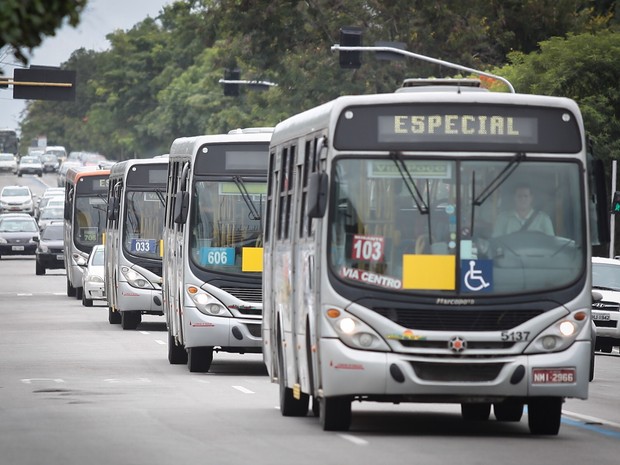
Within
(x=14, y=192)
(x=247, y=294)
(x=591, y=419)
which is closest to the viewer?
(x=591, y=419)

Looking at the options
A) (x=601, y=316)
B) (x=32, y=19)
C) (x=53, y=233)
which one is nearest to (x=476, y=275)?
(x=32, y=19)

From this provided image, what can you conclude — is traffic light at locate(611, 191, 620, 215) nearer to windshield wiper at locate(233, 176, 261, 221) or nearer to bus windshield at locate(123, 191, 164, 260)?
bus windshield at locate(123, 191, 164, 260)

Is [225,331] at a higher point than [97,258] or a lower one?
lower

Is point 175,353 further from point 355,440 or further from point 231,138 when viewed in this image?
point 355,440

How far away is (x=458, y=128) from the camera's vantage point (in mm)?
15891

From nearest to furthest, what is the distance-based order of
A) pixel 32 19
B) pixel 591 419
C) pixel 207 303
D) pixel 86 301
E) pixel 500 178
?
pixel 32 19, pixel 500 178, pixel 591 419, pixel 207 303, pixel 86 301

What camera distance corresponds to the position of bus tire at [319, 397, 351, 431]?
1597 centimetres

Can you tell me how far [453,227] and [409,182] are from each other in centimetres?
49

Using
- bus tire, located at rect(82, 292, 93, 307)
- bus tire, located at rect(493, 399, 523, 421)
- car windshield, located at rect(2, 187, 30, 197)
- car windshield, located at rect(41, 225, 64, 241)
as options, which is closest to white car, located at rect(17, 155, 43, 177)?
car windshield, located at rect(2, 187, 30, 197)

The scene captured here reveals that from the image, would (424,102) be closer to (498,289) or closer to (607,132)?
(498,289)

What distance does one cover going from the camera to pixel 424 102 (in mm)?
15969

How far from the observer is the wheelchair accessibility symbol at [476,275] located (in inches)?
606

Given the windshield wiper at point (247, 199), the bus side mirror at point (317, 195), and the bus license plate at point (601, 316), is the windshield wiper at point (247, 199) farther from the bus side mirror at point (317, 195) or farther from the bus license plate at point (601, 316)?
the bus license plate at point (601, 316)

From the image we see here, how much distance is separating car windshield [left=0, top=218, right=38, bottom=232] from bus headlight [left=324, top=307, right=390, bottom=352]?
60.9 m
